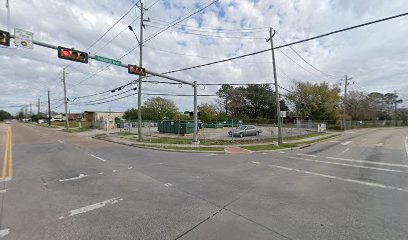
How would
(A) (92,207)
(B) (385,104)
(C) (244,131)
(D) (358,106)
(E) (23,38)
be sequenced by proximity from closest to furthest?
(A) (92,207)
(E) (23,38)
(C) (244,131)
(D) (358,106)
(B) (385,104)

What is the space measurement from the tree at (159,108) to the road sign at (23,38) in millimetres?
58454

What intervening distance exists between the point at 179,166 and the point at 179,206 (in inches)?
187

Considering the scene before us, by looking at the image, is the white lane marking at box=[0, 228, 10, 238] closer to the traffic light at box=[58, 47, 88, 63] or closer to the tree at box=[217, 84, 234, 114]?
the traffic light at box=[58, 47, 88, 63]

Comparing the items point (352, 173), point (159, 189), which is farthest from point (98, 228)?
point (352, 173)

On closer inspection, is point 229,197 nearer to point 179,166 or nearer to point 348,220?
point 348,220

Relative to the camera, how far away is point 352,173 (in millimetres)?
8562

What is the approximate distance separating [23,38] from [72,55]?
2.02 meters

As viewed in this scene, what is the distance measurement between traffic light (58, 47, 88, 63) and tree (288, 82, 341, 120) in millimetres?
48757

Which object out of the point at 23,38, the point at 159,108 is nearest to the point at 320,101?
the point at 159,108

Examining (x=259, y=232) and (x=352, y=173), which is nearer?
(x=259, y=232)

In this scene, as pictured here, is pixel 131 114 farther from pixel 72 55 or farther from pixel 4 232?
pixel 4 232

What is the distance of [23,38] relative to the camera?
851 centimetres

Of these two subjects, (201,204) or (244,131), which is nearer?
(201,204)

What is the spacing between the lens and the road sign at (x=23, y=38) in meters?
8.33
